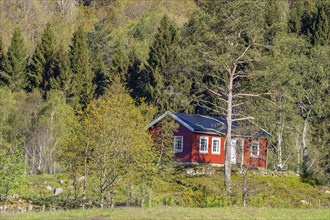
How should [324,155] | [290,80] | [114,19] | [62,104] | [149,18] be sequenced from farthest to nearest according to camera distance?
[114,19], [149,18], [62,104], [290,80], [324,155]

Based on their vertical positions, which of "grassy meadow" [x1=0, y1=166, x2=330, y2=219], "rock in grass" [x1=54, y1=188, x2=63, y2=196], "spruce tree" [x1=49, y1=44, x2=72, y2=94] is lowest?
"rock in grass" [x1=54, y1=188, x2=63, y2=196]

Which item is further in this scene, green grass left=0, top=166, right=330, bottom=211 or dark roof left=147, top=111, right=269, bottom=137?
dark roof left=147, top=111, right=269, bottom=137

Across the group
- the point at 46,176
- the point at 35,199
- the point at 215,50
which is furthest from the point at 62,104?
the point at 35,199

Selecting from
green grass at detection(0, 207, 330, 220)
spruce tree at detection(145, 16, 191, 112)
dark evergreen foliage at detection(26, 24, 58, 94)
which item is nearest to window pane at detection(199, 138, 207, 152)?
spruce tree at detection(145, 16, 191, 112)

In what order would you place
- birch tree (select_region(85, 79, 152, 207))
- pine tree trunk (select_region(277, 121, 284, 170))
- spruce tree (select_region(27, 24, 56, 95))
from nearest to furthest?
birch tree (select_region(85, 79, 152, 207))
pine tree trunk (select_region(277, 121, 284, 170))
spruce tree (select_region(27, 24, 56, 95))

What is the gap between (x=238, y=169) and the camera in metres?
44.2

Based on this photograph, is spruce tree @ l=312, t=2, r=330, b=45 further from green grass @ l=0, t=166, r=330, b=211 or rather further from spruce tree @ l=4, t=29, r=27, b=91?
spruce tree @ l=4, t=29, r=27, b=91

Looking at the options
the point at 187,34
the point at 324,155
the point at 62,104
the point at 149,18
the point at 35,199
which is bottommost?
the point at 35,199

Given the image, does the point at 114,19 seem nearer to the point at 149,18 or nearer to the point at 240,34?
the point at 149,18

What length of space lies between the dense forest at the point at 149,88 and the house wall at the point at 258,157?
134 centimetres

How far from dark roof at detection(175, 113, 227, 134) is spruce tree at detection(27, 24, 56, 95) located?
16575 millimetres

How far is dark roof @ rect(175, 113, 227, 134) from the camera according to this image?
47.7m

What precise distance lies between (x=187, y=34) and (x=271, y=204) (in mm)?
14963

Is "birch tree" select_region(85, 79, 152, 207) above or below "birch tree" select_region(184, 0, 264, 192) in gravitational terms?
below
